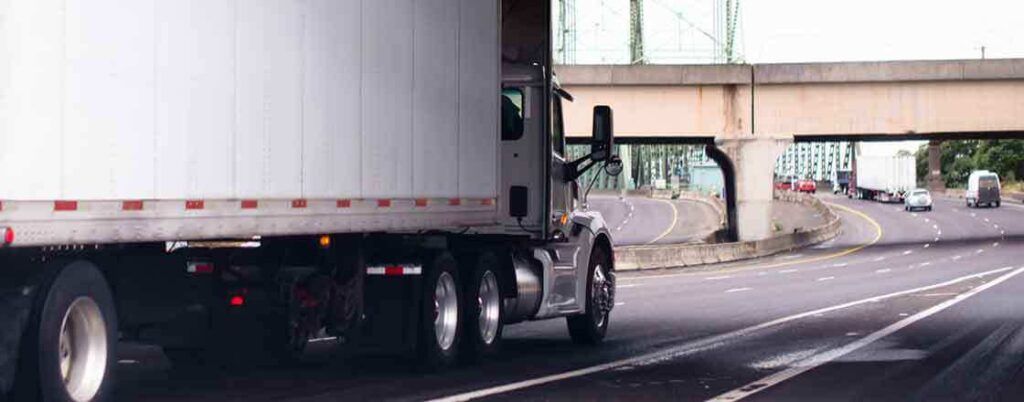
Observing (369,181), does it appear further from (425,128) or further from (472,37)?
(472,37)

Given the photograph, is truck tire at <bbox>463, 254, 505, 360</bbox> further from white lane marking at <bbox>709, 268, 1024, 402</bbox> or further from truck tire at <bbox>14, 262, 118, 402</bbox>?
truck tire at <bbox>14, 262, 118, 402</bbox>

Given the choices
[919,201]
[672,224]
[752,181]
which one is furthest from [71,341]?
[919,201]

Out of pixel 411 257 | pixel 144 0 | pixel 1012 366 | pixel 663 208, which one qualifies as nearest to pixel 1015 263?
pixel 1012 366

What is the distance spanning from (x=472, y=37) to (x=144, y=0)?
6.10 metres

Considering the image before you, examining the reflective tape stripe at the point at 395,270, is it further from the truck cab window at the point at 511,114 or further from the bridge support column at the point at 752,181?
the bridge support column at the point at 752,181

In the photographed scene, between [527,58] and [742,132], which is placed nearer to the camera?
[527,58]

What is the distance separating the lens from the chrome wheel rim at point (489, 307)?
17328 millimetres

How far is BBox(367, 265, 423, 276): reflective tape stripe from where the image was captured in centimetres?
1583

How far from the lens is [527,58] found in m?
18.8

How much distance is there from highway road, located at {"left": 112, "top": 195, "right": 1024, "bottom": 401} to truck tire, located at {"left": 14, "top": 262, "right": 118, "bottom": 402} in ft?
7.59

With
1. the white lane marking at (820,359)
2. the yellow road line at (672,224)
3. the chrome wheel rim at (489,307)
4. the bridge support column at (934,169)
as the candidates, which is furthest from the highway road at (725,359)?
the bridge support column at (934,169)

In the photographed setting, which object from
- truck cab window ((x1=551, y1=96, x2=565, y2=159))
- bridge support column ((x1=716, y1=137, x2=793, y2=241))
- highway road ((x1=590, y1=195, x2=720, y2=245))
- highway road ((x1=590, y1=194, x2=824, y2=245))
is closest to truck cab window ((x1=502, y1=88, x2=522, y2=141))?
truck cab window ((x1=551, y1=96, x2=565, y2=159))

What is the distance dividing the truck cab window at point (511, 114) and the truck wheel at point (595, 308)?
2.50 m

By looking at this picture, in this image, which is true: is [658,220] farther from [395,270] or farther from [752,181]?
[395,270]
